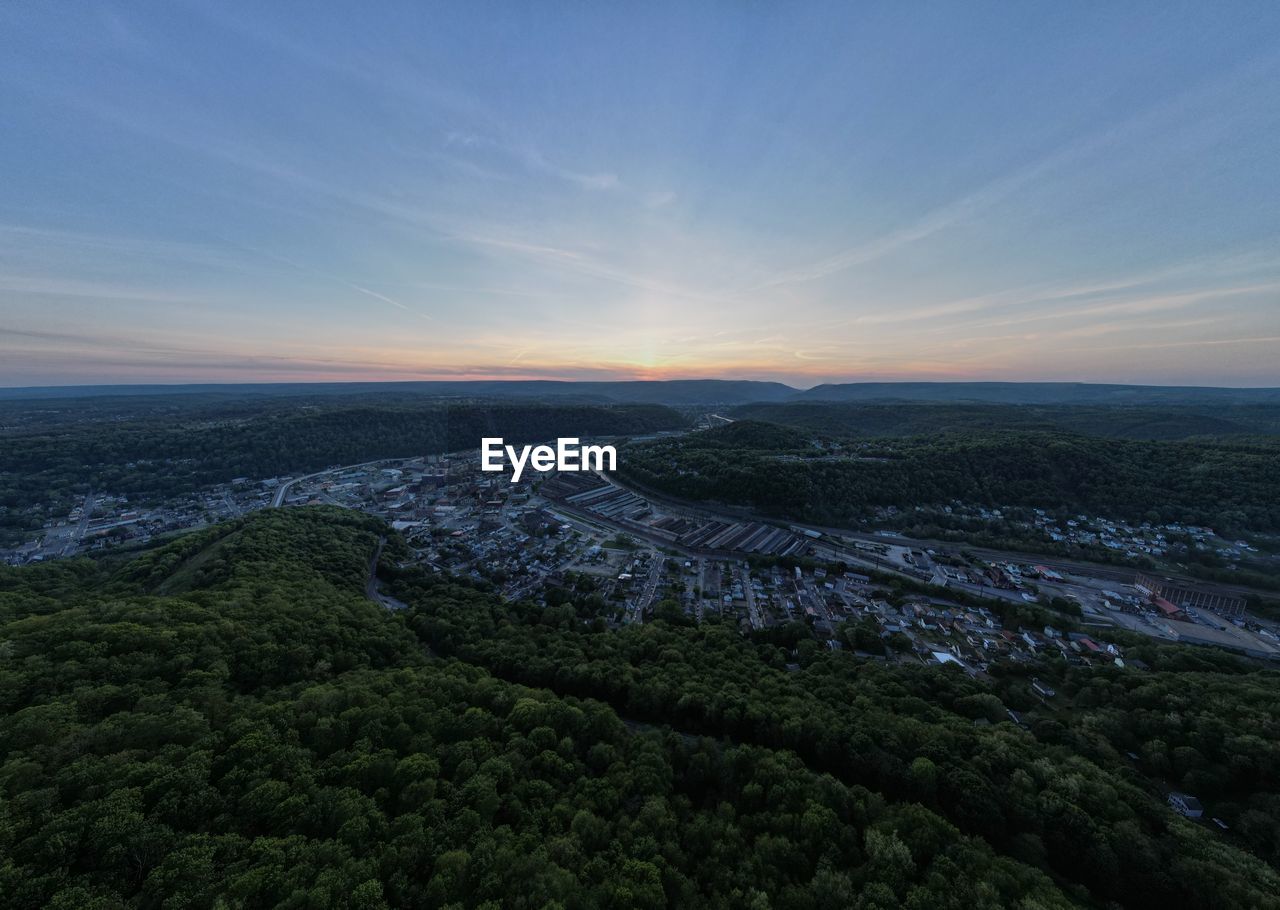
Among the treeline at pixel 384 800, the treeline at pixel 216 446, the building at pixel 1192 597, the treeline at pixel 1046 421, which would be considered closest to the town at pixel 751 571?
the building at pixel 1192 597

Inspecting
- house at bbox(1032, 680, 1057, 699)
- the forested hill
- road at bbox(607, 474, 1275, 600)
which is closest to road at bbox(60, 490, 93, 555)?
the forested hill

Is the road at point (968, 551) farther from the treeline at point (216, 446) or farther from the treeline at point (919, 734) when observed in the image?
the treeline at point (216, 446)

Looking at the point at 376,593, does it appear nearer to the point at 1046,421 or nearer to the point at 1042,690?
the point at 1042,690

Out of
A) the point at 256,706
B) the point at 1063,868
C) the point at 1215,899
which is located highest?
the point at 256,706

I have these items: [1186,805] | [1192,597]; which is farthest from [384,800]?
[1192,597]

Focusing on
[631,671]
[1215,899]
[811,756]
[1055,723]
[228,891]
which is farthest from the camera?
[631,671]

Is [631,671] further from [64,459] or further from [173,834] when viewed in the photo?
[64,459]

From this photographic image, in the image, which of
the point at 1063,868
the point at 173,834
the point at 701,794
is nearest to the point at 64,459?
the point at 173,834
